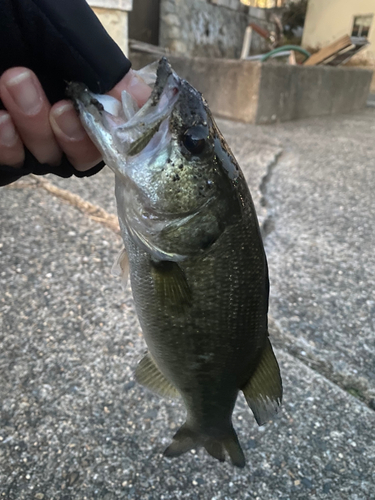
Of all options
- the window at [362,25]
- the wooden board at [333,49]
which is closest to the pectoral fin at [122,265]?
the wooden board at [333,49]

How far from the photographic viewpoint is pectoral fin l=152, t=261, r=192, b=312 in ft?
3.82

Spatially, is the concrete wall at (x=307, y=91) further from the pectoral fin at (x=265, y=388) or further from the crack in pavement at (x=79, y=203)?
the pectoral fin at (x=265, y=388)

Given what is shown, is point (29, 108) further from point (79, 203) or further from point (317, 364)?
point (79, 203)

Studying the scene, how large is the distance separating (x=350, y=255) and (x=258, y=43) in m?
11.7

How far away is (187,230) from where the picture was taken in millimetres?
1154

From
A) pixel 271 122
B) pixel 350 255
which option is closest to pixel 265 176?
pixel 350 255

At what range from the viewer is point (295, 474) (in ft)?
4.97

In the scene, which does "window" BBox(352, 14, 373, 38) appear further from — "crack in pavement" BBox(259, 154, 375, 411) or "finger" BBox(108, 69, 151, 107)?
"finger" BBox(108, 69, 151, 107)

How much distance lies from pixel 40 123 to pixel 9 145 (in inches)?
4.7

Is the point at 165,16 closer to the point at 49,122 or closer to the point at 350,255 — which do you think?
the point at 350,255

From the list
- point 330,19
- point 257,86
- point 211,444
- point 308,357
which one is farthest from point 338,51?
point 211,444

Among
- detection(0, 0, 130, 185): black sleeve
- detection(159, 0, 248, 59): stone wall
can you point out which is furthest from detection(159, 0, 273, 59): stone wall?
detection(0, 0, 130, 185): black sleeve

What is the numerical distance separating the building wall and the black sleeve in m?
16.2

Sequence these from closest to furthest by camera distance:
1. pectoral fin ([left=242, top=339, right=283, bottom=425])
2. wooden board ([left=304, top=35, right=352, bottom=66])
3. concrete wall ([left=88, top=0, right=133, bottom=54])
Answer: pectoral fin ([left=242, top=339, right=283, bottom=425]), concrete wall ([left=88, top=0, right=133, bottom=54]), wooden board ([left=304, top=35, right=352, bottom=66])
